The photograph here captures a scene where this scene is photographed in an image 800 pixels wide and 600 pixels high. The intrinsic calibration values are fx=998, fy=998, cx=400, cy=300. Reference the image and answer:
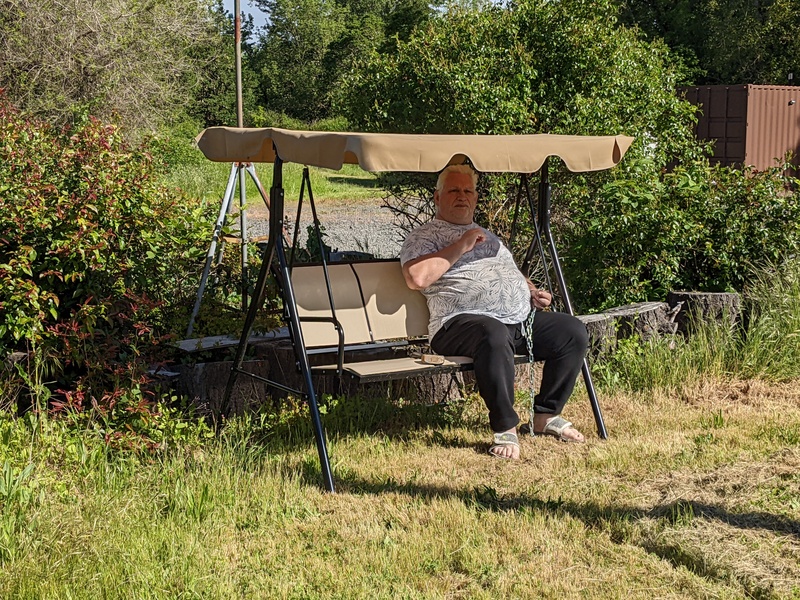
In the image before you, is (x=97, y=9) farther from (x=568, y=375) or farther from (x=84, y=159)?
(x=568, y=375)

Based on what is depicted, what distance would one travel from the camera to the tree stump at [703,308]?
6590mm

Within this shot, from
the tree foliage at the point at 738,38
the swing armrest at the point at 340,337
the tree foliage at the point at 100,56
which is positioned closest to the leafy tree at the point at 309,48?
the tree foliage at the point at 738,38

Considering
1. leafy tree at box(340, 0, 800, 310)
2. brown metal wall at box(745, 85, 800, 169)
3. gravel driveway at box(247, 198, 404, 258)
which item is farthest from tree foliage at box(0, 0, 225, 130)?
brown metal wall at box(745, 85, 800, 169)

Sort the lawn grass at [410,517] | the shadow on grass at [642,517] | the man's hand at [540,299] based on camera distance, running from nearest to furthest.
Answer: the lawn grass at [410,517] → the shadow on grass at [642,517] → the man's hand at [540,299]

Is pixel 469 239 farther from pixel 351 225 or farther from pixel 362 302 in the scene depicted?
pixel 351 225

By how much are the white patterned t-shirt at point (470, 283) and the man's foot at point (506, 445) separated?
0.64m

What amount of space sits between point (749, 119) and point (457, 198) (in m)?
14.4

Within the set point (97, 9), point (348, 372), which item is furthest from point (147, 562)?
point (97, 9)

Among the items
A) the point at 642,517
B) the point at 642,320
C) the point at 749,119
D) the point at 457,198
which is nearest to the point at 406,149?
the point at 457,198

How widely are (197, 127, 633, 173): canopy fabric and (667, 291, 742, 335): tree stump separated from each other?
1601mm

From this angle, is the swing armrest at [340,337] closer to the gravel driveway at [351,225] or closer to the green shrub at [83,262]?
the green shrub at [83,262]

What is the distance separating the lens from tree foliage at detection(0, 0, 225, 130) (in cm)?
1511

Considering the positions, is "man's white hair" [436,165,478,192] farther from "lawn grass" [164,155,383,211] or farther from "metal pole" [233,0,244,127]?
"lawn grass" [164,155,383,211]

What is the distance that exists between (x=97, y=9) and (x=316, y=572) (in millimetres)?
14264
